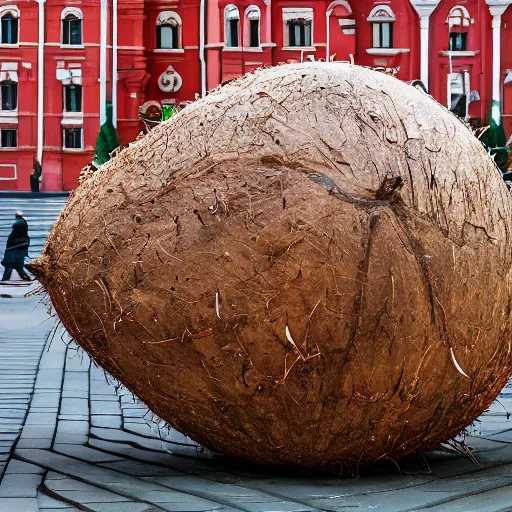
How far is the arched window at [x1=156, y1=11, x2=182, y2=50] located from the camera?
15.0 m

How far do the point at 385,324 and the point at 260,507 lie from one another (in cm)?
92

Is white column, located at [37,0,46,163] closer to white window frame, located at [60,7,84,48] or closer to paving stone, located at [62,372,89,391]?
white window frame, located at [60,7,84,48]

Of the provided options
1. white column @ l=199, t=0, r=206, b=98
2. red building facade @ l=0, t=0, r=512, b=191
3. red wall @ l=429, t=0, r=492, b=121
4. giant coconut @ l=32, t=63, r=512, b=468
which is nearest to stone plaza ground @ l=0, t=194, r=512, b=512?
giant coconut @ l=32, t=63, r=512, b=468

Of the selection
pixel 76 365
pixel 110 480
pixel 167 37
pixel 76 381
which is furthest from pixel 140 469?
pixel 167 37

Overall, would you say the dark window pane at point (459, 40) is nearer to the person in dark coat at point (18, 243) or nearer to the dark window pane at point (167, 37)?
the dark window pane at point (167, 37)

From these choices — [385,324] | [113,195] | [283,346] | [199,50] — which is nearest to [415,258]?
[385,324]

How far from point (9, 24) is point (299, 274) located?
1137 cm

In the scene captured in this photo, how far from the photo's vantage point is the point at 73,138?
14977 mm

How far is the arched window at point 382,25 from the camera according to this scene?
50.2 ft

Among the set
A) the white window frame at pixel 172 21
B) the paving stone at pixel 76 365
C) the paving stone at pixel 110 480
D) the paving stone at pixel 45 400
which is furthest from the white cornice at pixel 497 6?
the paving stone at pixel 110 480

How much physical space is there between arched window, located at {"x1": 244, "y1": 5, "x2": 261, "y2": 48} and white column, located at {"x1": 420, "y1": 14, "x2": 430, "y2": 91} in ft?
7.35

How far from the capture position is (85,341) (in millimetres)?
5207

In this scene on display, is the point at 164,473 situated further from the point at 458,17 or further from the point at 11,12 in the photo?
the point at 458,17

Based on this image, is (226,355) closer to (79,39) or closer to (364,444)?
(364,444)
